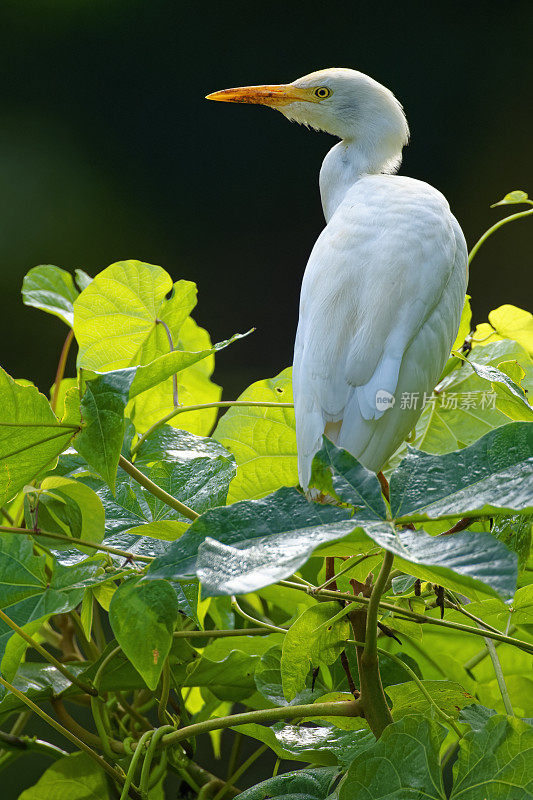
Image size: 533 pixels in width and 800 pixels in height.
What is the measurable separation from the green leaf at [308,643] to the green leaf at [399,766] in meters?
0.04

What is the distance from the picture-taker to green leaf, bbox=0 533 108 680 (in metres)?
0.27

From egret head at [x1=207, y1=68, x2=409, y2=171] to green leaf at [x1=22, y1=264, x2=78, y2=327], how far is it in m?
0.24

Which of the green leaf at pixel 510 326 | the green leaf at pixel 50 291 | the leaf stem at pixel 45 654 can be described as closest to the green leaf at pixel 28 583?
the leaf stem at pixel 45 654

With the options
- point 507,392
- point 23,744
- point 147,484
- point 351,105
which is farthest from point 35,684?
point 351,105

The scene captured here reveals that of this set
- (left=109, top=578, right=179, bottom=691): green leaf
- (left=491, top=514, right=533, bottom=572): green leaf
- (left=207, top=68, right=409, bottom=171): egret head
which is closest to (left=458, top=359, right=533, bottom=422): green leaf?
(left=491, top=514, right=533, bottom=572): green leaf

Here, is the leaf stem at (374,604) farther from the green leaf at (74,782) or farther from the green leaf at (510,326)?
the green leaf at (510,326)

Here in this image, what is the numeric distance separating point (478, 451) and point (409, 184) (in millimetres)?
353

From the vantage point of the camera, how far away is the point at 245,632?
29 cm

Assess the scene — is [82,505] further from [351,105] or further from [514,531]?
[351,105]

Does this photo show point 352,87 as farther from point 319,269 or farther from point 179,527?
point 179,527

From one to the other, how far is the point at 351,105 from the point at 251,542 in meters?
0.56

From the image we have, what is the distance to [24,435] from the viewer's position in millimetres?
252

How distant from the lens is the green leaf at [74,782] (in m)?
0.34

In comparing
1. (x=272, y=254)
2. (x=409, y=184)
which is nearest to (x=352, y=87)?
(x=409, y=184)
